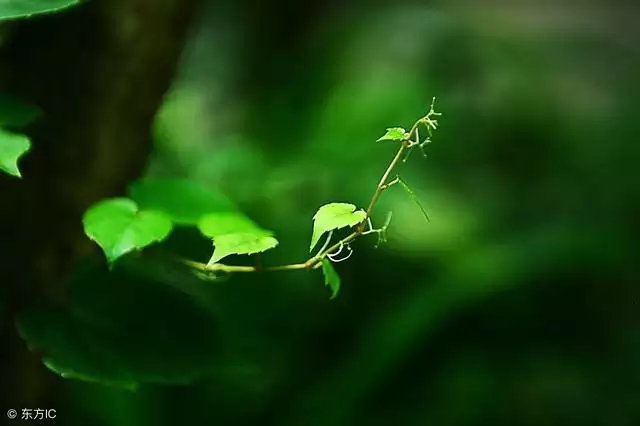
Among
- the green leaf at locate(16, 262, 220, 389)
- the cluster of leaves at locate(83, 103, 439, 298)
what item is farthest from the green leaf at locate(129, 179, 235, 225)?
the green leaf at locate(16, 262, 220, 389)

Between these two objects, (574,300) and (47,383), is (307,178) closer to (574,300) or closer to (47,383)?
(574,300)

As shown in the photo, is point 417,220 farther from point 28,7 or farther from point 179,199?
point 28,7

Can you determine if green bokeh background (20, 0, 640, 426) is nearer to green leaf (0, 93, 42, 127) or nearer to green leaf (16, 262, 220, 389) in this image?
green leaf (16, 262, 220, 389)

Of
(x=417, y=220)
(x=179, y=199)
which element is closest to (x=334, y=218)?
(x=179, y=199)

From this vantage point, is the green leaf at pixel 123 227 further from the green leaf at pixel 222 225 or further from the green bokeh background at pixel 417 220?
the green bokeh background at pixel 417 220

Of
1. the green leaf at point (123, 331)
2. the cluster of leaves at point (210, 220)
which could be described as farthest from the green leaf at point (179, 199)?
the green leaf at point (123, 331)
